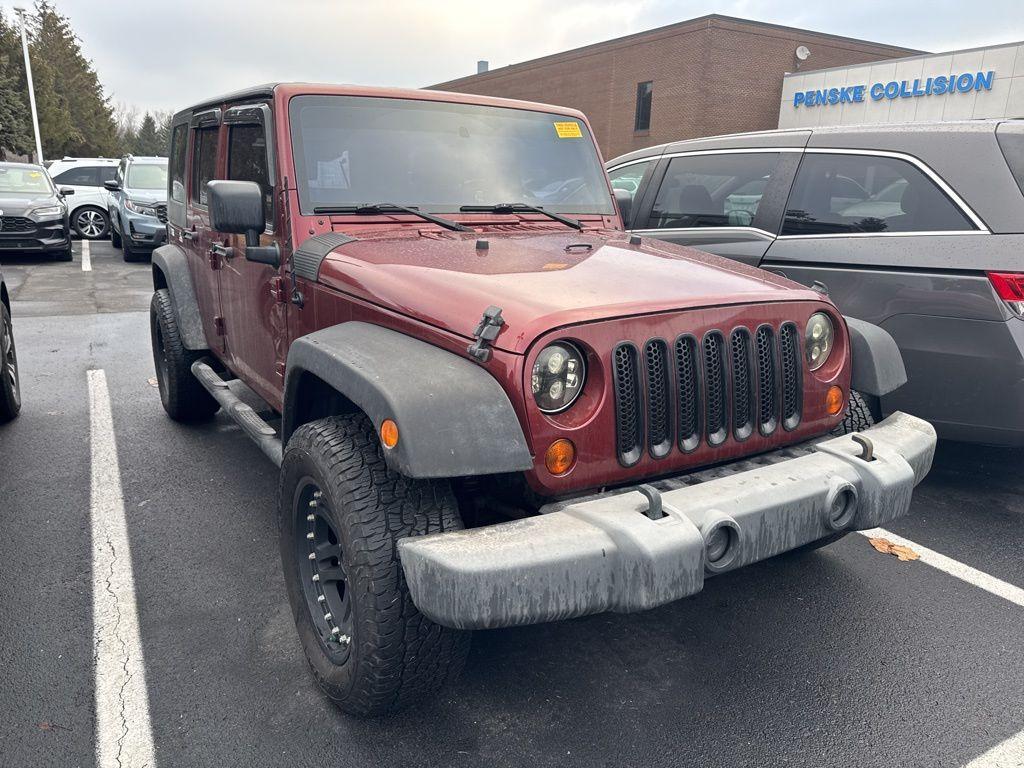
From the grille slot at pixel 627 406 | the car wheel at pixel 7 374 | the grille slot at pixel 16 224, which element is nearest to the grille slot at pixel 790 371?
the grille slot at pixel 627 406

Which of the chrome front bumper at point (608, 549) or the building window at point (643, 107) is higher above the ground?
the building window at point (643, 107)

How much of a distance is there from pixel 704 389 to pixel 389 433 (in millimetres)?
984

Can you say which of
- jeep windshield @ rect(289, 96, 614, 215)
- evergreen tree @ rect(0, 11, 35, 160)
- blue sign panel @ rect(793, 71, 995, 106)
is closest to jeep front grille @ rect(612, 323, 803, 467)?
jeep windshield @ rect(289, 96, 614, 215)

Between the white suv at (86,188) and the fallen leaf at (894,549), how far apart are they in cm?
1803

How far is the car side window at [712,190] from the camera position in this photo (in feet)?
16.8

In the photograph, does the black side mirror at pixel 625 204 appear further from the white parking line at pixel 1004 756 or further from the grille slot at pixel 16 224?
the grille slot at pixel 16 224

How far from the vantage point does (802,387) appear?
2.66 meters

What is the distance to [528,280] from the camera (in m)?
2.54

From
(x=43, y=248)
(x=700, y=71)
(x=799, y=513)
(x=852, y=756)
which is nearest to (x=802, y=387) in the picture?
(x=799, y=513)

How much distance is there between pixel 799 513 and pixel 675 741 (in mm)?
824

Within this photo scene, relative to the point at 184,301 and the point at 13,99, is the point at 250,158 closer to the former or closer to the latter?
the point at 184,301

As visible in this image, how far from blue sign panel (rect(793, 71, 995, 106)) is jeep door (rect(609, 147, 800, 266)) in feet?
61.9

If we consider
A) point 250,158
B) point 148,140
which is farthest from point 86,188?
point 148,140

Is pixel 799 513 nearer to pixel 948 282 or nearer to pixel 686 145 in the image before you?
pixel 948 282
